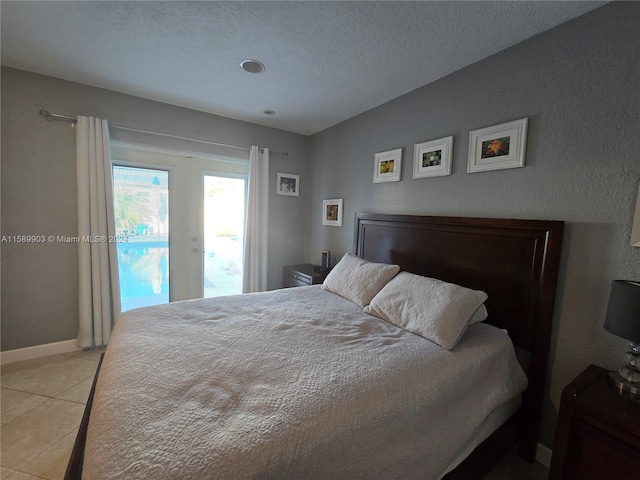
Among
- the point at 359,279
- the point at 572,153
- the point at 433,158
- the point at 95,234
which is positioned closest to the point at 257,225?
the point at 95,234

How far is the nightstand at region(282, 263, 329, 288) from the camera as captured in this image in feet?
9.79

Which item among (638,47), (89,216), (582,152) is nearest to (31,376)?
(89,216)

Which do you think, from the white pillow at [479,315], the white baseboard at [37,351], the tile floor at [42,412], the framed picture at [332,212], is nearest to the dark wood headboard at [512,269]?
the white pillow at [479,315]

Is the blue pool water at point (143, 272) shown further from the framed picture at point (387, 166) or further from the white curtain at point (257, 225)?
the framed picture at point (387, 166)

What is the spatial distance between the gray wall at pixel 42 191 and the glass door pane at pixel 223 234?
87cm

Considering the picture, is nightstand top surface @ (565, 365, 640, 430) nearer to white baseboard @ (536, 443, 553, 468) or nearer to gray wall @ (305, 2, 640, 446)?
gray wall @ (305, 2, 640, 446)

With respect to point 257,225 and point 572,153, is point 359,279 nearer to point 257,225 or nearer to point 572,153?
point 572,153

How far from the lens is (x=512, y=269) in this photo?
166cm

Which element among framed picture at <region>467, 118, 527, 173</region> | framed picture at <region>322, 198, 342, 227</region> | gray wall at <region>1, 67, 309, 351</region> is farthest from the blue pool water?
framed picture at <region>467, 118, 527, 173</region>

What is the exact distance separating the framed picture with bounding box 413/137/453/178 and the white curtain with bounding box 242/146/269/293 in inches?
73.7

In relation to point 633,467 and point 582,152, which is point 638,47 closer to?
point 582,152

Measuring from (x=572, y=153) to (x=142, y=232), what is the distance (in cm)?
364

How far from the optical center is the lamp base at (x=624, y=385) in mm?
1163

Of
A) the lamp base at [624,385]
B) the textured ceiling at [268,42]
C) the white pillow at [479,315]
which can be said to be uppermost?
the textured ceiling at [268,42]
